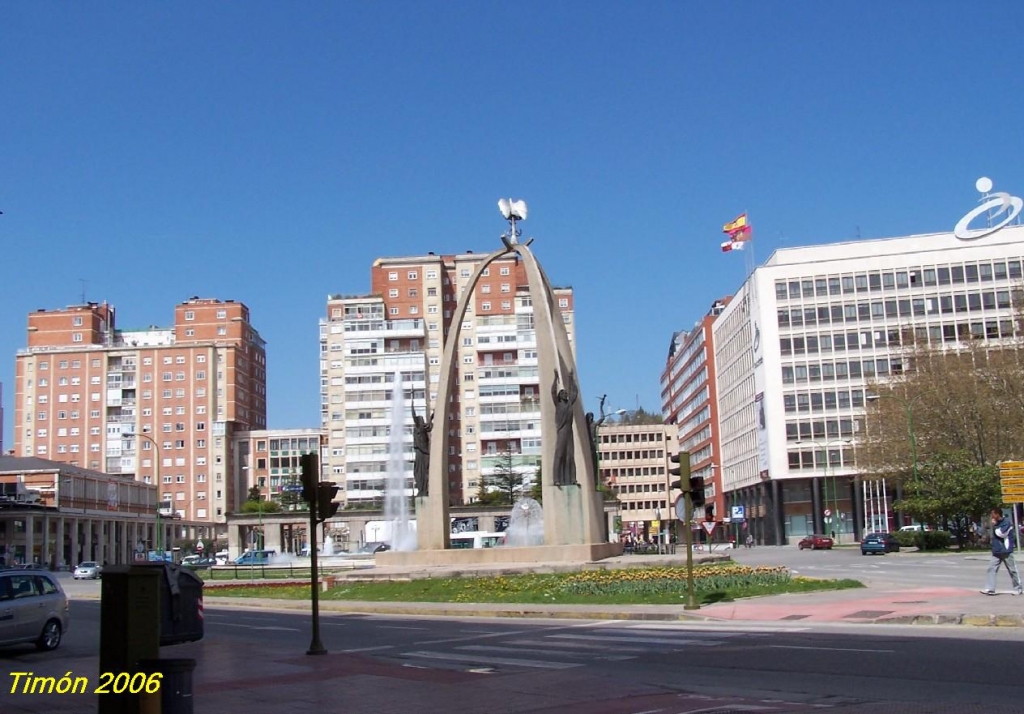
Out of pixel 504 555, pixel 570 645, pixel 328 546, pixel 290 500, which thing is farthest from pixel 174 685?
pixel 290 500

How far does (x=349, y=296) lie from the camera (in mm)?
114938

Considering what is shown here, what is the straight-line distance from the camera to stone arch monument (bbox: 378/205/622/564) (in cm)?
3362

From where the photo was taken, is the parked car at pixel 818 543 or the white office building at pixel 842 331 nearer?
the parked car at pixel 818 543

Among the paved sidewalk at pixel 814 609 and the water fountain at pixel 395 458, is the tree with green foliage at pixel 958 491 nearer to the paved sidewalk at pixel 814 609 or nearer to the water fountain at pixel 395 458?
the paved sidewalk at pixel 814 609

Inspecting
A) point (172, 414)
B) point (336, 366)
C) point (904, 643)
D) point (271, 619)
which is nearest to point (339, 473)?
point (336, 366)

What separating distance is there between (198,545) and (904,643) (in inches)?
4166

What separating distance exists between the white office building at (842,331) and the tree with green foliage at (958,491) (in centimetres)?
2908

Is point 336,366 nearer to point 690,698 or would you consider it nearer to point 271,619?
point 271,619

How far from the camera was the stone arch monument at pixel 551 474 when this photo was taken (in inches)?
1324

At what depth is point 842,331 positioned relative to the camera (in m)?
92.6

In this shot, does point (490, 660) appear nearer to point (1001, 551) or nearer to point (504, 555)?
point (1001, 551)

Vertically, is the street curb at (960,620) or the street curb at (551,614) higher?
the street curb at (960,620)

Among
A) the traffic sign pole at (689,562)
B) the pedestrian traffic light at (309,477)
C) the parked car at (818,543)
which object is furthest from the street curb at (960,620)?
the parked car at (818,543)

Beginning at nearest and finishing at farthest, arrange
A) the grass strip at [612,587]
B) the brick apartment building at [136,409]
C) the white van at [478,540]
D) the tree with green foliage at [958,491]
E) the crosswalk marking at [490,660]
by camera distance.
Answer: the crosswalk marking at [490,660], the grass strip at [612,587], the tree with green foliage at [958,491], the white van at [478,540], the brick apartment building at [136,409]
